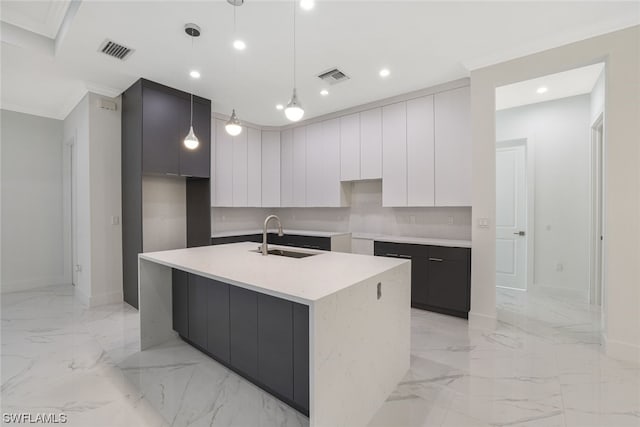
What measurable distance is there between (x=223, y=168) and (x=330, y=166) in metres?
1.83

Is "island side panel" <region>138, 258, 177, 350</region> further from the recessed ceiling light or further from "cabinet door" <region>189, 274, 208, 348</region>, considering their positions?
the recessed ceiling light

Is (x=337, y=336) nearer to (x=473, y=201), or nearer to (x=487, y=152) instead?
(x=473, y=201)

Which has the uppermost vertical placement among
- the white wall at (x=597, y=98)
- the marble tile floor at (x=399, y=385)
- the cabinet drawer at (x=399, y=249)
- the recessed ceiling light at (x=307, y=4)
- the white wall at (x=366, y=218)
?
the recessed ceiling light at (x=307, y=4)

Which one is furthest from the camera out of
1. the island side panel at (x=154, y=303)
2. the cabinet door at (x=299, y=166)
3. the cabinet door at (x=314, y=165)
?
the cabinet door at (x=299, y=166)

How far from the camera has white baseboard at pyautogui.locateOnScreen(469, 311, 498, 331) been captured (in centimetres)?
313

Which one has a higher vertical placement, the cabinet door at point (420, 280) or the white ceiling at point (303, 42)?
the white ceiling at point (303, 42)

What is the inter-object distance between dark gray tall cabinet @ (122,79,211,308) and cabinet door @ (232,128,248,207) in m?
0.88

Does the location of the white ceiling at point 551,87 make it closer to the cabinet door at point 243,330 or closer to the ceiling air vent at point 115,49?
the cabinet door at point 243,330

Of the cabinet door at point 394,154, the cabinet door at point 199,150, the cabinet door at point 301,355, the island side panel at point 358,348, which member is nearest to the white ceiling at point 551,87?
the cabinet door at point 394,154

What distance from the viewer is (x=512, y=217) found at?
4578 mm

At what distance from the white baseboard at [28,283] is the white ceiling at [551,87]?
712 centimetres

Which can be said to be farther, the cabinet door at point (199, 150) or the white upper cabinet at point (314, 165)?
the white upper cabinet at point (314, 165)

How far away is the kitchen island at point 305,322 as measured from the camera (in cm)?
148

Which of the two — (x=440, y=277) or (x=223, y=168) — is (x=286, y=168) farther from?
(x=440, y=277)
